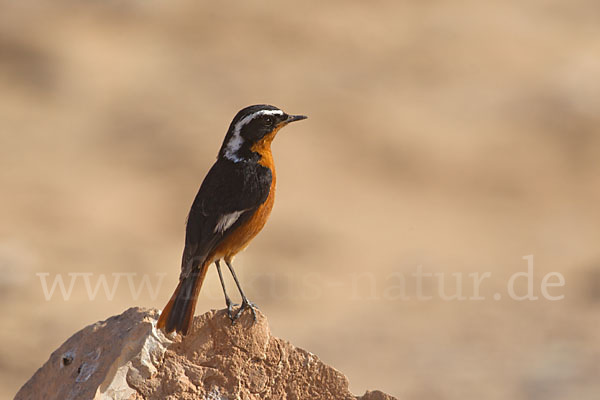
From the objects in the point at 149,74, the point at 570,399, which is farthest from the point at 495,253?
the point at 149,74

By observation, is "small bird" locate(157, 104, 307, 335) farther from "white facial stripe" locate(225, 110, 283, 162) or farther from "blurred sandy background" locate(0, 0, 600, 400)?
"blurred sandy background" locate(0, 0, 600, 400)

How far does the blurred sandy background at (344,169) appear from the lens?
15.7m

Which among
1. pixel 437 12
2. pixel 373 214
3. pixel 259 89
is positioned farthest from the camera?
pixel 437 12

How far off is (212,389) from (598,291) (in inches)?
493

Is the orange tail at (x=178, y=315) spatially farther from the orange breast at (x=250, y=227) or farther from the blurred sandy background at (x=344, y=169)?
the blurred sandy background at (x=344, y=169)

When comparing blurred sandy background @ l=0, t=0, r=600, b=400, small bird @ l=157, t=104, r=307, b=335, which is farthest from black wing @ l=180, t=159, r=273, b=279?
blurred sandy background @ l=0, t=0, r=600, b=400

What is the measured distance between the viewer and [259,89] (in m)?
22.6

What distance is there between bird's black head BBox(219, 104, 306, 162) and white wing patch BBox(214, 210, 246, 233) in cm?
43

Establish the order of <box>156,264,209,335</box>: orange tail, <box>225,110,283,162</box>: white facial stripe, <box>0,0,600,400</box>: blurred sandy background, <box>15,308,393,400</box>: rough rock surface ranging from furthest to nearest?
1. <box>0,0,600,400</box>: blurred sandy background
2. <box>225,110,283,162</box>: white facial stripe
3. <box>156,264,209,335</box>: orange tail
4. <box>15,308,393,400</box>: rough rock surface

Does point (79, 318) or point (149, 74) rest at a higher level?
point (149, 74)

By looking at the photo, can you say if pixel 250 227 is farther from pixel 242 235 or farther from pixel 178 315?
pixel 178 315

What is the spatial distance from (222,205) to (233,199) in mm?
84

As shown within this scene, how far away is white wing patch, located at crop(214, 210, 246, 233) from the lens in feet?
22.0

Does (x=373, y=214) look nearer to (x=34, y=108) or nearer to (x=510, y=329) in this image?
(x=510, y=329)
